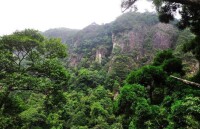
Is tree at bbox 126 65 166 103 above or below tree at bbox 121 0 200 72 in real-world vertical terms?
below

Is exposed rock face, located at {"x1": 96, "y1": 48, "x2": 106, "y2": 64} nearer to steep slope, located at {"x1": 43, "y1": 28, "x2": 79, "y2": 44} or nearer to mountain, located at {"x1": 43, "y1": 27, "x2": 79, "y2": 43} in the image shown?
steep slope, located at {"x1": 43, "y1": 28, "x2": 79, "y2": 44}

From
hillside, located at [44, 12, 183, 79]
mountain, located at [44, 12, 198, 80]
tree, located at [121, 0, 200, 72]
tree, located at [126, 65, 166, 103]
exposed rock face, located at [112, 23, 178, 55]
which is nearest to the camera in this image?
tree, located at [121, 0, 200, 72]

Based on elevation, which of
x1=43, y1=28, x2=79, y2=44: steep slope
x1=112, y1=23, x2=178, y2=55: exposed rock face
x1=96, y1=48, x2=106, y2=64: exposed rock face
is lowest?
x1=96, y1=48, x2=106, y2=64: exposed rock face

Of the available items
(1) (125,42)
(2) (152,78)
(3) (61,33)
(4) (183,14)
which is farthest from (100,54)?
(4) (183,14)

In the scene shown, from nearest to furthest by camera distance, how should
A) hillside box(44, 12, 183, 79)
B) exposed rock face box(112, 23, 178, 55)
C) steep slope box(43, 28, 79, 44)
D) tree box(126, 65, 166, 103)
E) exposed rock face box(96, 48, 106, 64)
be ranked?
tree box(126, 65, 166, 103)
hillside box(44, 12, 183, 79)
exposed rock face box(112, 23, 178, 55)
exposed rock face box(96, 48, 106, 64)
steep slope box(43, 28, 79, 44)

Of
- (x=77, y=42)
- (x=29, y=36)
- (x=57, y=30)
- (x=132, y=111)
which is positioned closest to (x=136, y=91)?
(x=132, y=111)

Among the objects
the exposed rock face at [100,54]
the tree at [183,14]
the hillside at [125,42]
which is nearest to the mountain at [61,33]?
the hillside at [125,42]

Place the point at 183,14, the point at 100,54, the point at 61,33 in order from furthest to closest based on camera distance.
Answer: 1. the point at 61,33
2. the point at 100,54
3. the point at 183,14

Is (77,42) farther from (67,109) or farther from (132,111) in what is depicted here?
(132,111)

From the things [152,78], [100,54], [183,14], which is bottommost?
[100,54]

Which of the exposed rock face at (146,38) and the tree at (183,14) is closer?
the tree at (183,14)

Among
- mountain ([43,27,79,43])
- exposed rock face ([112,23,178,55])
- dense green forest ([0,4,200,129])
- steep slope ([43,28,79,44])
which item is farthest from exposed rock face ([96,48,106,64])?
dense green forest ([0,4,200,129])

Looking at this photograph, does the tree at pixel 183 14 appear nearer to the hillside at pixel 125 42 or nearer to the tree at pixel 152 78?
the tree at pixel 152 78

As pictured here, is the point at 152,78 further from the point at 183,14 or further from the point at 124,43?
the point at 124,43
